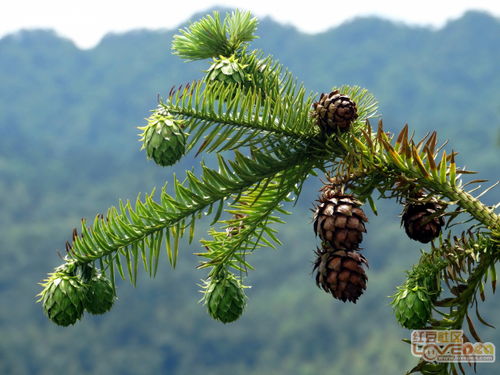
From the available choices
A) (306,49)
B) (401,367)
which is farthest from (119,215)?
(306,49)

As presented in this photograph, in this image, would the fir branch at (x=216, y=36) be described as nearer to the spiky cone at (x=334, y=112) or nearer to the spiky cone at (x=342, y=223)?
the spiky cone at (x=334, y=112)

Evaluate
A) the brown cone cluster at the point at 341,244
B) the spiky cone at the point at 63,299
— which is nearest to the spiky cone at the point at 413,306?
the brown cone cluster at the point at 341,244

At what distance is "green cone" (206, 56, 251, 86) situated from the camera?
2.35 m

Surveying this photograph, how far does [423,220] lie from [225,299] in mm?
695

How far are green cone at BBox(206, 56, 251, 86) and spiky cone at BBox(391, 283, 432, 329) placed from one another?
0.88m

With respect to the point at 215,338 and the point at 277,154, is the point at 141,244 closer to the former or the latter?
the point at 277,154

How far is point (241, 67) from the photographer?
7.91 feet

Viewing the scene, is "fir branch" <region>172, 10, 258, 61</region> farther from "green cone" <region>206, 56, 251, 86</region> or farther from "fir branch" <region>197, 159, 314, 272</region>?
"fir branch" <region>197, 159, 314, 272</region>

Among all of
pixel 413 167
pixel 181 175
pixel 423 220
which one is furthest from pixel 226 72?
pixel 181 175

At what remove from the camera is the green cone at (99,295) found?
2.17 meters

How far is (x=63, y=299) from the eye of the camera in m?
2.06

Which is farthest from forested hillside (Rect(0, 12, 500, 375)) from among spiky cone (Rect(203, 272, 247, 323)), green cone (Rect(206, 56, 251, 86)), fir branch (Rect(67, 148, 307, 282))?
fir branch (Rect(67, 148, 307, 282))

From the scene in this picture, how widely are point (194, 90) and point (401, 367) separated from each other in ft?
250

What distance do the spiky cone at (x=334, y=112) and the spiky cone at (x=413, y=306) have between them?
0.55 m
